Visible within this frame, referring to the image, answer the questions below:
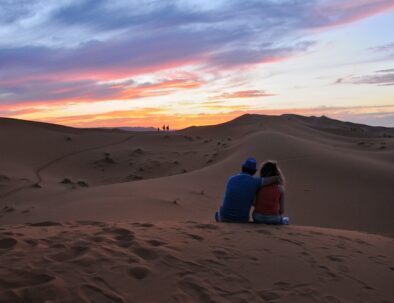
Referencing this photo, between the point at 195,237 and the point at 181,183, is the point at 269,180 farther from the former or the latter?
the point at 181,183

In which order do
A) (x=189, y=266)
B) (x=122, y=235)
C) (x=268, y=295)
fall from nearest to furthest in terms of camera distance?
(x=268, y=295)
(x=189, y=266)
(x=122, y=235)

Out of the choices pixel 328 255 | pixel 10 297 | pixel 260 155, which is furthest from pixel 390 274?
pixel 260 155

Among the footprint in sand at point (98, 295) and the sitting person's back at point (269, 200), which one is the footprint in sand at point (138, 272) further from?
the sitting person's back at point (269, 200)

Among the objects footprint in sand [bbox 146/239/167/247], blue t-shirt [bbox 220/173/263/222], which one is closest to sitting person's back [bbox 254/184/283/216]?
blue t-shirt [bbox 220/173/263/222]

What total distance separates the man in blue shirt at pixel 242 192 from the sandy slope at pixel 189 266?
609 millimetres

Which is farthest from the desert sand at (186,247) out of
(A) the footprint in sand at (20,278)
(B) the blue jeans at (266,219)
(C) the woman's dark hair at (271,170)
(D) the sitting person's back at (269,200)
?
(C) the woman's dark hair at (271,170)

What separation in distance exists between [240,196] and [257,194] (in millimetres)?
279

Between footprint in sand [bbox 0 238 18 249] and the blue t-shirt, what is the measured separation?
10.9 ft

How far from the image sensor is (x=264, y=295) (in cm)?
437

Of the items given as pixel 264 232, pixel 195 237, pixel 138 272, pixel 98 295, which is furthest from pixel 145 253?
pixel 264 232

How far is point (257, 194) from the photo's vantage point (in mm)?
7117

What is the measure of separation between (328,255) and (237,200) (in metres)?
1.90

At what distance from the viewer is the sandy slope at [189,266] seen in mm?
4172

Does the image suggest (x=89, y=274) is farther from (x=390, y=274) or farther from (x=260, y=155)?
(x=260, y=155)
